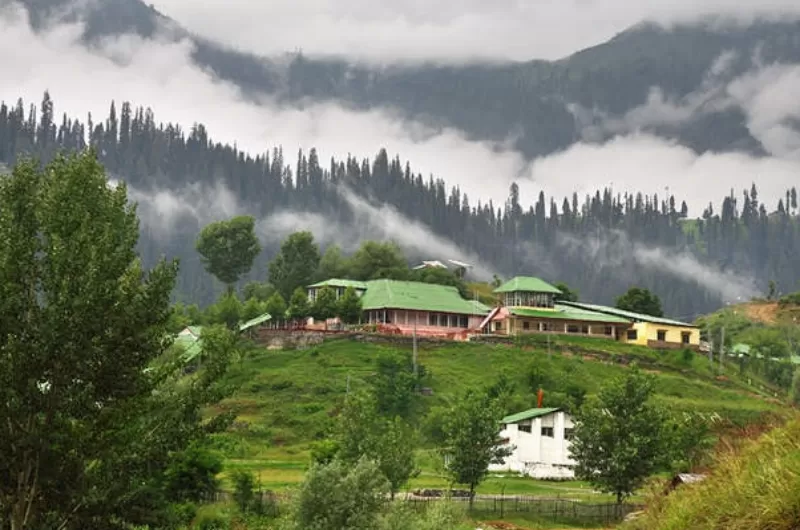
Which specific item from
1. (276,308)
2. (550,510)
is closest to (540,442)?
(550,510)

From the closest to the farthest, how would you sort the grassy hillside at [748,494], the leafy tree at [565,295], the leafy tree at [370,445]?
the grassy hillside at [748,494] < the leafy tree at [370,445] < the leafy tree at [565,295]

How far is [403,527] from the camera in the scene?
28078 millimetres

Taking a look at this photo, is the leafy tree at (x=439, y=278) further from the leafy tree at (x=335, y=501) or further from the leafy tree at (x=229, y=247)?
the leafy tree at (x=335, y=501)

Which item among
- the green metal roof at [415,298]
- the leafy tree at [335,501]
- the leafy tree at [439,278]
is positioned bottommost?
the leafy tree at [335,501]

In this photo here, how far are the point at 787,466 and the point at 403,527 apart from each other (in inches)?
789

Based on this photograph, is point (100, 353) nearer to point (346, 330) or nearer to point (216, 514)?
point (216, 514)

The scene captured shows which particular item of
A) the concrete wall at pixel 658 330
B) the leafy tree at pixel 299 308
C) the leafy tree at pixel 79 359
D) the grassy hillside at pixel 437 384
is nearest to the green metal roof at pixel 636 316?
the concrete wall at pixel 658 330

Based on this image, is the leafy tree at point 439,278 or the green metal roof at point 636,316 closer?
the green metal roof at point 636,316

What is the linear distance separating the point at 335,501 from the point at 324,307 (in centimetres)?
6792

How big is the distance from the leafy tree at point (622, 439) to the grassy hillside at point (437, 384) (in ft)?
16.8

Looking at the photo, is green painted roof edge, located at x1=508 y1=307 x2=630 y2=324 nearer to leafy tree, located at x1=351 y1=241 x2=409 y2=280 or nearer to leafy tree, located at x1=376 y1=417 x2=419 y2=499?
leafy tree, located at x1=351 y1=241 x2=409 y2=280

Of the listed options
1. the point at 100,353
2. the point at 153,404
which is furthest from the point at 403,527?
the point at 100,353

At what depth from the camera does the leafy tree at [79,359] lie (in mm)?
16641

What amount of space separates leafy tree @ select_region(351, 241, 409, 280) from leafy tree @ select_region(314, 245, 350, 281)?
1.01 metres
